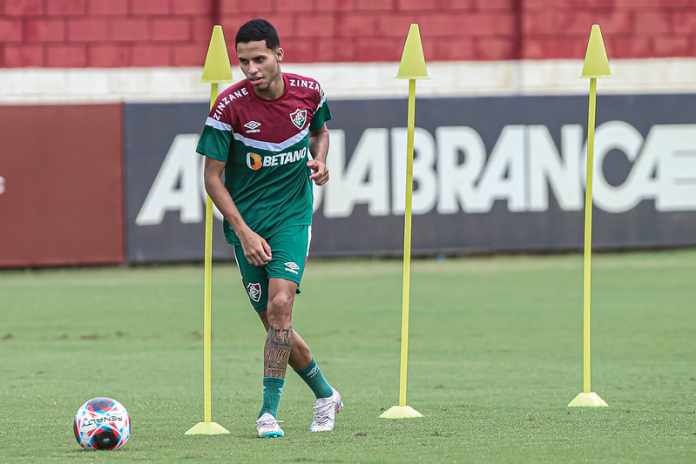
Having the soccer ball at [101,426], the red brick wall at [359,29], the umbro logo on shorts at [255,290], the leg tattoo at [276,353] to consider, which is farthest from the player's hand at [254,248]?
the red brick wall at [359,29]

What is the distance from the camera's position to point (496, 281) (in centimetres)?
1762

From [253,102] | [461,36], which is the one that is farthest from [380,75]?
[253,102]

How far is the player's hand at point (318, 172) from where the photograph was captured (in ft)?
25.3

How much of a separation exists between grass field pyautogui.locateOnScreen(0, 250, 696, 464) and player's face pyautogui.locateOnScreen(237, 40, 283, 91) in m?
1.86

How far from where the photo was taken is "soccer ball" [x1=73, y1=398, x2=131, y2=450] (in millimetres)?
7219

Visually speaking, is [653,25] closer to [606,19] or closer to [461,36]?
[606,19]

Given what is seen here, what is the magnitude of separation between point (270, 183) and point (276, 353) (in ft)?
2.96

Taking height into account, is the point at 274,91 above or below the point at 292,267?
above

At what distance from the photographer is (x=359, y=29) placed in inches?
873

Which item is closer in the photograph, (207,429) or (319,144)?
(207,429)

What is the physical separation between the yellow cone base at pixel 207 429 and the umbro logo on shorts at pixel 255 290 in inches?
28.1

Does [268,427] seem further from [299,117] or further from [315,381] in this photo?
[299,117]

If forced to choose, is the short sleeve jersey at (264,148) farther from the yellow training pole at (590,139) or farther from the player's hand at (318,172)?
the yellow training pole at (590,139)

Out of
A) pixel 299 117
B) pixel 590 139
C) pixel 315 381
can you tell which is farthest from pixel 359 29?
pixel 315 381
